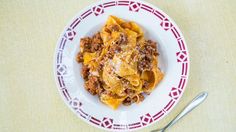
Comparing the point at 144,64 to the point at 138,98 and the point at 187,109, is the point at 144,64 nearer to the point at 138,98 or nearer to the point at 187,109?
the point at 138,98

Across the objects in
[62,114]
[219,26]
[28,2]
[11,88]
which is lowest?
[62,114]

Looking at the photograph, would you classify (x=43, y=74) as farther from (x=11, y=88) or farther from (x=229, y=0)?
(x=229, y=0)

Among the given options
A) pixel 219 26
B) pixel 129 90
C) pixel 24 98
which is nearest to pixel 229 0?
pixel 219 26

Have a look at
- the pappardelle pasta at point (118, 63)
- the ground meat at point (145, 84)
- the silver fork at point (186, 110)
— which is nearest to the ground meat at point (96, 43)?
the pappardelle pasta at point (118, 63)

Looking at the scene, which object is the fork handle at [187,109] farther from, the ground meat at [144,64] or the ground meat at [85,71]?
the ground meat at [85,71]

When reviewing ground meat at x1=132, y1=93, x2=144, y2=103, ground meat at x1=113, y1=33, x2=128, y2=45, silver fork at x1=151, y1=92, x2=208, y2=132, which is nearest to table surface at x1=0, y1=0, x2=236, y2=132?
silver fork at x1=151, y1=92, x2=208, y2=132

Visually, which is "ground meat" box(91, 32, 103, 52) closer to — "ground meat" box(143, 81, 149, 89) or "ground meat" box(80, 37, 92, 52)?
"ground meat" box(80, 37, 92, 52)
